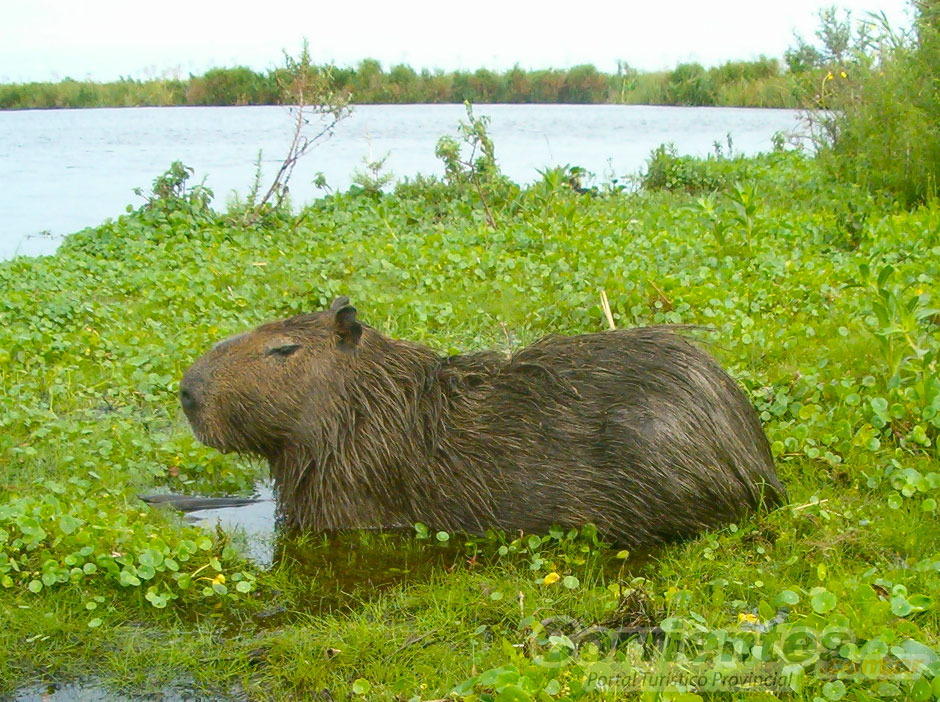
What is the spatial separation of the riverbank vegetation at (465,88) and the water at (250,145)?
0.31 metres

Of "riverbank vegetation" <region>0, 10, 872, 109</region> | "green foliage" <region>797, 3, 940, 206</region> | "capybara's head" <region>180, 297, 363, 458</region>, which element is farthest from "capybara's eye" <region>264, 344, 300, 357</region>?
"riverbank vegetation" <region>0, 10, 872, 109</region>

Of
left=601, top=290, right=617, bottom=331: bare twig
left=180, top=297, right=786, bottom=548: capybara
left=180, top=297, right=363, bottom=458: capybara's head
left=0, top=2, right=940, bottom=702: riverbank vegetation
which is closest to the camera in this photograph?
left=0, top=2, right=940, bottom=702: riverbank vegetation

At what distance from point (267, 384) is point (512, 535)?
3.54 ft

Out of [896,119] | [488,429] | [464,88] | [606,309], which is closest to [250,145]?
[464,88]

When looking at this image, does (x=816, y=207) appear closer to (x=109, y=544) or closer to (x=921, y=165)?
(x=921, y=165)

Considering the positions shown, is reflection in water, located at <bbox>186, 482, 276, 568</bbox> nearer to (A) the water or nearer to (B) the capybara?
(B) the capybara

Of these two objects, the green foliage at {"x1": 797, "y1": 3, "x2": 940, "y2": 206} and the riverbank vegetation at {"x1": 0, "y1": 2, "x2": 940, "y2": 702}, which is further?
the green foliage at {"x1": 797, "y1": 3, "x2": 940, "y2": 206}

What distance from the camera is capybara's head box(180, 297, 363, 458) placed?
3814 millimetres

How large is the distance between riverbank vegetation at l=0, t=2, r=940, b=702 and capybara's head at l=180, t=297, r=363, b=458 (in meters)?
0.40

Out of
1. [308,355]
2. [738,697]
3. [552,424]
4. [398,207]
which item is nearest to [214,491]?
[308,355]

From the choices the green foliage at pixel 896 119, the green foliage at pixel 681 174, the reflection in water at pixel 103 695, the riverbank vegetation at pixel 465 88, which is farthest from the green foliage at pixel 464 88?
the reflection in water at pixel 103 695

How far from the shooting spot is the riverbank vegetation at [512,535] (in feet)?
8.77

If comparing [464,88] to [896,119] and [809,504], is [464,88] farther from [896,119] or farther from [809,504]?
[809,504]

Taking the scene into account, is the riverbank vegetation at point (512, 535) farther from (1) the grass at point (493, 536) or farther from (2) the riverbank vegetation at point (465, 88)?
(2) the riverbank vegetation at point (465, 88)
